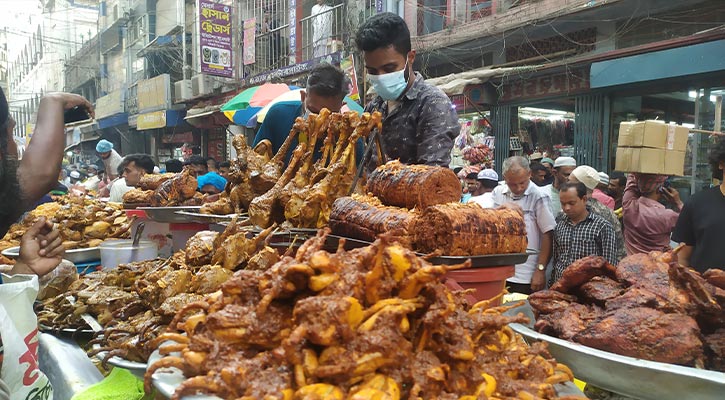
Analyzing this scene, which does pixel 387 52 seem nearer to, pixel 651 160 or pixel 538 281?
pixel 651 160

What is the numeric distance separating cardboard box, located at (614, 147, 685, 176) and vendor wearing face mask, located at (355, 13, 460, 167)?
7.82 ft

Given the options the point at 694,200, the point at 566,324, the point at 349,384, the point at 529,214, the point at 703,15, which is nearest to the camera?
the point at 349,384

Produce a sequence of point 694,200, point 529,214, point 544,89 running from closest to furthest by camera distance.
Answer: point 694,200, point 529,214, point 544,89

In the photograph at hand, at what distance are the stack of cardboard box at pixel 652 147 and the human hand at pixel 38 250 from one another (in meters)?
4.24

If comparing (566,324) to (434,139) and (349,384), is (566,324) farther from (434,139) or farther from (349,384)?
(434,139)

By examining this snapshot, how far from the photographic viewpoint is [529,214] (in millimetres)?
5039

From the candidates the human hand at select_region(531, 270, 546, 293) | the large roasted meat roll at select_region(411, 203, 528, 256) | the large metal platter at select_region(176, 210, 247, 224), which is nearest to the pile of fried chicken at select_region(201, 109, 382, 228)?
the large metal platter at select_region(176, 210, 247, 224)

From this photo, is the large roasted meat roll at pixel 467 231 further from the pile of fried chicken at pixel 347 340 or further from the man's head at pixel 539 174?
the man's head at pixel 539 174

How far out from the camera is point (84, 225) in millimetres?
4172

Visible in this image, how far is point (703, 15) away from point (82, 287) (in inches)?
328

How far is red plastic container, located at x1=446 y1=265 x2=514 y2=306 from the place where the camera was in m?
1.64

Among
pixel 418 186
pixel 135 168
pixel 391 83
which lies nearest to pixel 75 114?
pixel 391 83

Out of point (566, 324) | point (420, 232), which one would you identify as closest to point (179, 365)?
point (420, 232)

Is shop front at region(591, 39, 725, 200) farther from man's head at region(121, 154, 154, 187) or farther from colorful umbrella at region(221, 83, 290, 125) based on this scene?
man's head at region(121, 154, 154, 187)
